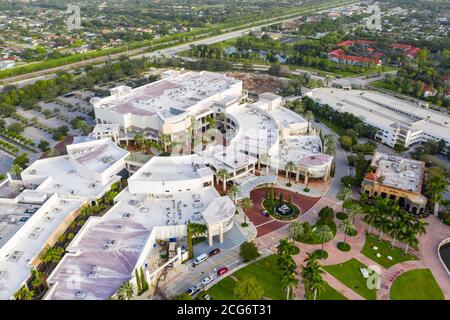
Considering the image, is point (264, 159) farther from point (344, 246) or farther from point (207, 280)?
point (207, 280)

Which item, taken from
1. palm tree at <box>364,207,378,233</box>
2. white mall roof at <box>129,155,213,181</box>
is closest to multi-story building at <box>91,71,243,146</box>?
white mall roof at <box>129,155,213,181</box>

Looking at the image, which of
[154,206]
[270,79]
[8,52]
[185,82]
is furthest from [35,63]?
[154,206]

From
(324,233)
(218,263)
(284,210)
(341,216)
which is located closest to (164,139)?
(284,210)

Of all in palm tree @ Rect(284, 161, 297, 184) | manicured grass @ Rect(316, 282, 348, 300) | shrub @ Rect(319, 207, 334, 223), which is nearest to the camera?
manicured grass @ Rect(316, 282, 348, 300)

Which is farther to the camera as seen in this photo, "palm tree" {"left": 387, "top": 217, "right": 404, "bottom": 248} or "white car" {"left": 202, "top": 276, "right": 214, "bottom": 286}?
"palm tree" {"left": 387, "top": 217, "right": 404, "bottom": 248}

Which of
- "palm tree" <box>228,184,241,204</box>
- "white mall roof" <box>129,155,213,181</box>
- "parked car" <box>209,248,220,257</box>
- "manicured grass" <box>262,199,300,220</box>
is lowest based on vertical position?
"parked car" <box>209,248,220,257</box>

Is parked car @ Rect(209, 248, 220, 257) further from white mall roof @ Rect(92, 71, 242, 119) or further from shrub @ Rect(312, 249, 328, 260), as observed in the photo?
white mall roof @ Rect(92, 71, 242, 119)

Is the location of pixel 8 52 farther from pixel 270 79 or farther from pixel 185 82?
pixel 270 79

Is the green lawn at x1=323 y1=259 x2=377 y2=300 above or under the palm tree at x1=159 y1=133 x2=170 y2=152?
under
